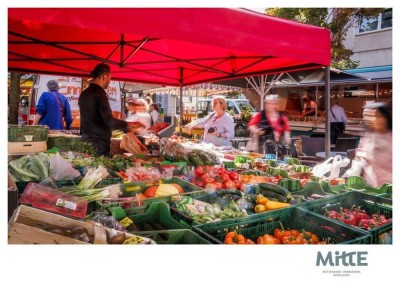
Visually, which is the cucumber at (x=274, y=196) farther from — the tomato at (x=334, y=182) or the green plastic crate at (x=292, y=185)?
the tomato at (x=334, y=182)


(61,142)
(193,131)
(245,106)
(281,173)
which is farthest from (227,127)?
(245,106)

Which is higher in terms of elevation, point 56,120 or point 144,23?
point 144,23

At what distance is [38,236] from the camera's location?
6.49ft

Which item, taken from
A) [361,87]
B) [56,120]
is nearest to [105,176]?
[56,120]

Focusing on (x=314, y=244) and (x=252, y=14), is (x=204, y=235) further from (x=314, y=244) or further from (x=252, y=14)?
(x=252, y=14)

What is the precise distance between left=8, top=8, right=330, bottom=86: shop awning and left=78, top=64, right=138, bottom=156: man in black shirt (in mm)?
224

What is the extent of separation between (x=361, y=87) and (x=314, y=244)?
11.8m

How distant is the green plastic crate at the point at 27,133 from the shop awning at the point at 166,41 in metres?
1.04

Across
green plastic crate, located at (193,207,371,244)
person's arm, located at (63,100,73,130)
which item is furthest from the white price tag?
person's arm, located at (63,100,73,130)

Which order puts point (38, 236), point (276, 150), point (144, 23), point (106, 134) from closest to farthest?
point (38, 236), point (144, 23), point (106, 134), point (276, 150)

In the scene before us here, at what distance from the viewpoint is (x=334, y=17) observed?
1412cm

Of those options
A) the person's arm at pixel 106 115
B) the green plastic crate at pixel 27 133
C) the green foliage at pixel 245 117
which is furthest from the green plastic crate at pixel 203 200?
the green foliage at pixel 245 117

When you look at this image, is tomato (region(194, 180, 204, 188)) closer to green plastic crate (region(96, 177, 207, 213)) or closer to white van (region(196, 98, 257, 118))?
green plastic crate (region(96, 177, 207, 213))
